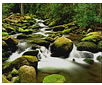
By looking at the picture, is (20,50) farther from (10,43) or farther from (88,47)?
(88,47)

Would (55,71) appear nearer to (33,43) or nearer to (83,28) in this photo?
(33,43)

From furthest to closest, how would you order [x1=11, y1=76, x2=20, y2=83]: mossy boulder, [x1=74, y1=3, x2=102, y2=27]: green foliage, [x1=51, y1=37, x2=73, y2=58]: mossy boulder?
[x1=74, y1=3, x2=102, y2=27]: green foliage < [x1=51, y1=37, x2=73, y2=58]: mossy boulder < [x1=11, y1=76, x2=20, y2=83]: mossy boulder

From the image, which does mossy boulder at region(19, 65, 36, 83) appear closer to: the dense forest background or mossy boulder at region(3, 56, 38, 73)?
mossy boulder at region(3, 56, 38, 73)

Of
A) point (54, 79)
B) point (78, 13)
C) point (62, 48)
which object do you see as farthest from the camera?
point (78, 13)

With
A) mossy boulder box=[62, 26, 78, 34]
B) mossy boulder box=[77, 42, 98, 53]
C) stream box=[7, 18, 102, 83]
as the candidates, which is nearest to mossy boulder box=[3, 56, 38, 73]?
stream box=[7, 18, 102, 83]

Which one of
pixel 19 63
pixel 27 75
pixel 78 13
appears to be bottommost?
pixel 27 75

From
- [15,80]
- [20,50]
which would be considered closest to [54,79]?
[15,80]

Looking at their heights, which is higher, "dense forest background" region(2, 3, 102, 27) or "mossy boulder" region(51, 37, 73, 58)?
"dense forest background" region(2, 3, 102, 27)

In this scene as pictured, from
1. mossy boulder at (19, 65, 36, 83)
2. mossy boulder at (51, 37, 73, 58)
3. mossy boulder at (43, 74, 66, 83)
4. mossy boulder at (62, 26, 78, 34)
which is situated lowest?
→ mossy boulder at (43, 74, 66, 83)

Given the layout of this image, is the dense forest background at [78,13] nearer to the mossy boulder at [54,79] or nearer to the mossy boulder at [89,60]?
the mossy boulder at [89,60]

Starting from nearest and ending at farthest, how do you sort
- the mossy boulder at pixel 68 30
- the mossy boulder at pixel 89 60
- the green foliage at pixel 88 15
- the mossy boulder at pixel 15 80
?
the mossy boulder at pixel 15 80 < the mossy boulder at pixel 89 60 < the green foliage at pixel 88 15 < the mossy boulder at pixel 68 30

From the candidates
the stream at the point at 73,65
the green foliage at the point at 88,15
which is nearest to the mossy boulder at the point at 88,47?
the stream at the point at 73,65

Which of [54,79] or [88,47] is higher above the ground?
[88,47]

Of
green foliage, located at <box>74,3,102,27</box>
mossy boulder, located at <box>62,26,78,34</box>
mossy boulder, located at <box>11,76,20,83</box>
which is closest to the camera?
mossy boulder, located at <box>11,76,20,83</box>
